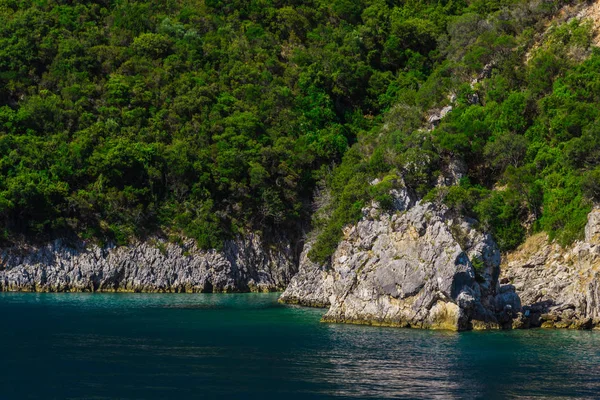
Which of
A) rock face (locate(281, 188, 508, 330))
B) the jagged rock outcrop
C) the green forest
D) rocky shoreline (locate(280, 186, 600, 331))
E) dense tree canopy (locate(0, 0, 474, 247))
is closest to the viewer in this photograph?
rock face (locate(281, 188, 508, 330))

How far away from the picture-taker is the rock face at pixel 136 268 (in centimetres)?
8125

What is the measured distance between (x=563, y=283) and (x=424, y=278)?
11688mm

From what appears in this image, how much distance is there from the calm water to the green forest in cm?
1488

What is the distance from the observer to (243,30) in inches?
4665

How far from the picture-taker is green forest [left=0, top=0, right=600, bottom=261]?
71.4 metres

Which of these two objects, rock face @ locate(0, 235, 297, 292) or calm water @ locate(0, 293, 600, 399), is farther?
rock face @ locate(0, 235, 297, 292)

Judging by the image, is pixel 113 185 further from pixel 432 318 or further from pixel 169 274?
pixel 432 318

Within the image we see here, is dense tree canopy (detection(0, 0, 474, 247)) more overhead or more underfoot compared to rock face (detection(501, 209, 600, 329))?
more overhead

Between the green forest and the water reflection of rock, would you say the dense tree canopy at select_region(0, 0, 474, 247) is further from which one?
the water reflection of rock

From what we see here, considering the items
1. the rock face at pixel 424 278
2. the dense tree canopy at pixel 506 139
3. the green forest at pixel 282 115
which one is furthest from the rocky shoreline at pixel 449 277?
the green forest at pixel 282 115

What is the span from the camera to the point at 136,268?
276ft

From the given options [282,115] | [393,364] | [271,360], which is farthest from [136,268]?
[393,364]

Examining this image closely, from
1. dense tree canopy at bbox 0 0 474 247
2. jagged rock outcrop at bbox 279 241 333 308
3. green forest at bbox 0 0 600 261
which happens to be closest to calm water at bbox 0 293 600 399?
jagged rock outcrop at bbox 279 241 333 308

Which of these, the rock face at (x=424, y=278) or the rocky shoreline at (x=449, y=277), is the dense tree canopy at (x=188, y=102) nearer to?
the rocky shoreline at (x=449, y=277)
